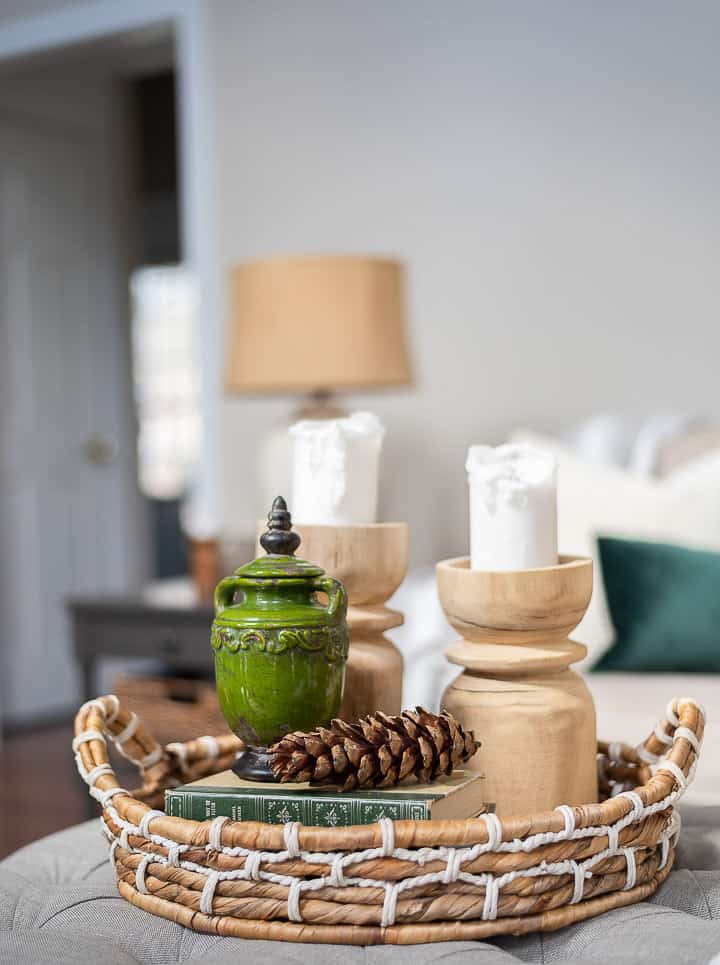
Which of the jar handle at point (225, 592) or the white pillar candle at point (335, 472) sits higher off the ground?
the white pillar candle at point (335, 472)

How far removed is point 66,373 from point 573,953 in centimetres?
406

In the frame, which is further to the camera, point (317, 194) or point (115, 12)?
point (115, 12)

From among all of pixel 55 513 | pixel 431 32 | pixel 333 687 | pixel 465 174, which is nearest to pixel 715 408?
pixel 465 174

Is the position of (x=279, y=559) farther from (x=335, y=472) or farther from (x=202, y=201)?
(x=202, y=201)

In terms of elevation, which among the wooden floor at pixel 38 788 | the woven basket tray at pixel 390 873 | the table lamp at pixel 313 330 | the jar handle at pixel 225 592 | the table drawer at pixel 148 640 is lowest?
the wooden floor at pixel 38 788

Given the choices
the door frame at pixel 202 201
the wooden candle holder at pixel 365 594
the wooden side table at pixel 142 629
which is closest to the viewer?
the wooden candle holder at pixel 365 594

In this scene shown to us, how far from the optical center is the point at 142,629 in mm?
2885

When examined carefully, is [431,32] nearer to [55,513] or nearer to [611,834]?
[55,513]

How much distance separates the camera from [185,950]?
32.9 inches

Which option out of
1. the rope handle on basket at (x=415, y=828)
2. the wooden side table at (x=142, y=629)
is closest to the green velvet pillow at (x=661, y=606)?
the rope handle on basket at (x=415, y=828)

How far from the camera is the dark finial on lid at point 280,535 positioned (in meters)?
0.98

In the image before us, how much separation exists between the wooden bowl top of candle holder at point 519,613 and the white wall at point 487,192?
215 centimetres

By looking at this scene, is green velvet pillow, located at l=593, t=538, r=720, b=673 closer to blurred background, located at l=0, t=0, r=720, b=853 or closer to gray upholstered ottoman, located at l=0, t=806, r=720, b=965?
blurred background, located at l=0, t=0, r=720, b=853

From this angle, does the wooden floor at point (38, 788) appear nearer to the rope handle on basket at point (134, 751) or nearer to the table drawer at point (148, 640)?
the table drawer at point (148, 640)
